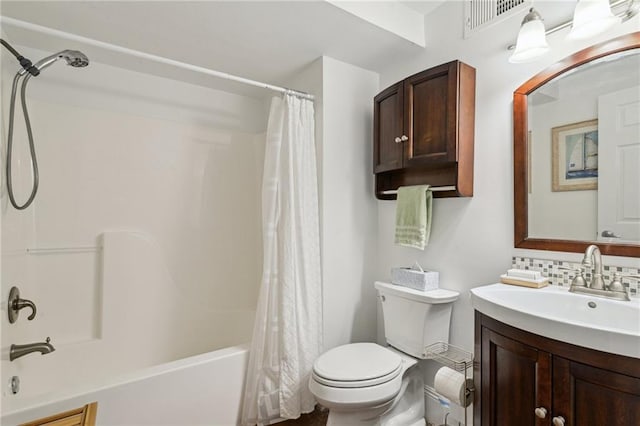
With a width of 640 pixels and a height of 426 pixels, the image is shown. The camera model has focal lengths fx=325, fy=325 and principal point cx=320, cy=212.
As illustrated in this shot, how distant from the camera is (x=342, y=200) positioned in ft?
7.04

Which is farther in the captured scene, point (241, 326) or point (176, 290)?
point (241, 326)

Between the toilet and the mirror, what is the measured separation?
0.58 m

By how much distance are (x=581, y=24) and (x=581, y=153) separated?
1.60ft

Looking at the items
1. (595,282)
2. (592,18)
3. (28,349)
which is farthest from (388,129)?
(28,349)

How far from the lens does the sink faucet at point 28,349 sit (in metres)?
1.47

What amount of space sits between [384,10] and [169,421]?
8.04ft

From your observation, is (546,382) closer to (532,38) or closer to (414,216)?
(414,216)

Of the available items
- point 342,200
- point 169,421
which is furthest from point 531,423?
point 169,421

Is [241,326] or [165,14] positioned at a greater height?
[165,14]

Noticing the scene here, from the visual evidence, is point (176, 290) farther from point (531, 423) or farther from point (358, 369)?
point (531, 423)

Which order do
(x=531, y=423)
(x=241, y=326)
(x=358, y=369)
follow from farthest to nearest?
1. (x=241, y=326)
2. (x=358, y=369)
3. (x=531, y=423)

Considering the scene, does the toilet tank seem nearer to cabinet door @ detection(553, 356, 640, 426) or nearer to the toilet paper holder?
the toilet paper holder

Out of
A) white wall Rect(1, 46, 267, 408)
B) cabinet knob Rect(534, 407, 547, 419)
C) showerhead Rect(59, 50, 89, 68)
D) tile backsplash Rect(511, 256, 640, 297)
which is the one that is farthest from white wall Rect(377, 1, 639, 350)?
showerhead Rect(59, 50, 89, 68)

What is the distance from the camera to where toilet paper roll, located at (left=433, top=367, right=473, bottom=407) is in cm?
142
